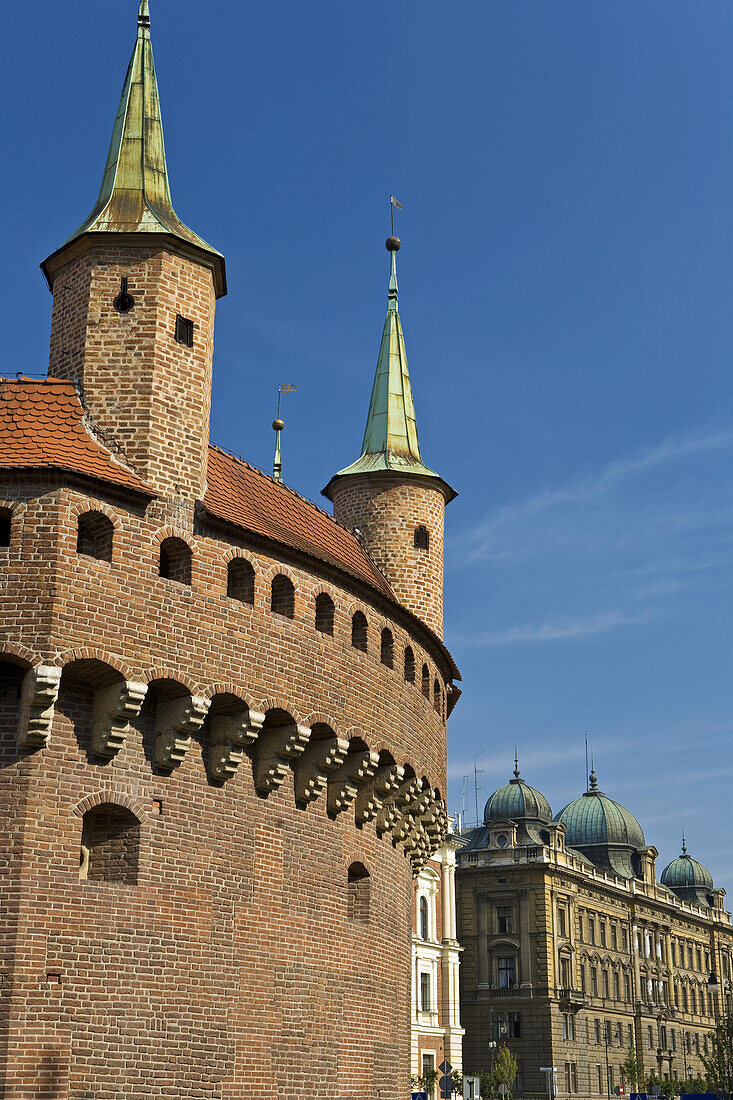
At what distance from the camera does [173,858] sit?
22.3 metres

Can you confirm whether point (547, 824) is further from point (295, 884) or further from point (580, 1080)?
point (295, 884)

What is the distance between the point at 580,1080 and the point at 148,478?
3223 inches

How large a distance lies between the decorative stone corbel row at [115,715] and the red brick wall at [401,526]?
14165 millimetres

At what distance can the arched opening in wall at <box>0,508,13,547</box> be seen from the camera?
21.2 m

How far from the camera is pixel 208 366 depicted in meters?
25.5

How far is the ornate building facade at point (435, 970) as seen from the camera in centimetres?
7050

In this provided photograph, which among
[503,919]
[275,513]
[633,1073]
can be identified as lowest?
[633,1073]


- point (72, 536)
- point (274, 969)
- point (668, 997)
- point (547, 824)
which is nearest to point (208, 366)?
point (72, 536)

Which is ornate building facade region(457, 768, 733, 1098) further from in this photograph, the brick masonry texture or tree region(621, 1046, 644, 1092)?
the brick masonry texture

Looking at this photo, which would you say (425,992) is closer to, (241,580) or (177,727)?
(241,580)

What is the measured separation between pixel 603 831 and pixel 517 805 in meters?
17.6

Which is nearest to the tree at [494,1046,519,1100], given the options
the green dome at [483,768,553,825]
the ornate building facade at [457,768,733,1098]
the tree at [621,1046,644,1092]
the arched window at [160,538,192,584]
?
the ornate building facade at [457,768,733,1098]

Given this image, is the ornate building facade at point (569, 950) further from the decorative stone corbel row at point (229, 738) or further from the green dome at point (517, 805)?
the decorative stone corbel row at point (229, 738)

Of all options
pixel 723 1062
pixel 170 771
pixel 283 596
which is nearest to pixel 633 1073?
pixel 723 1062
